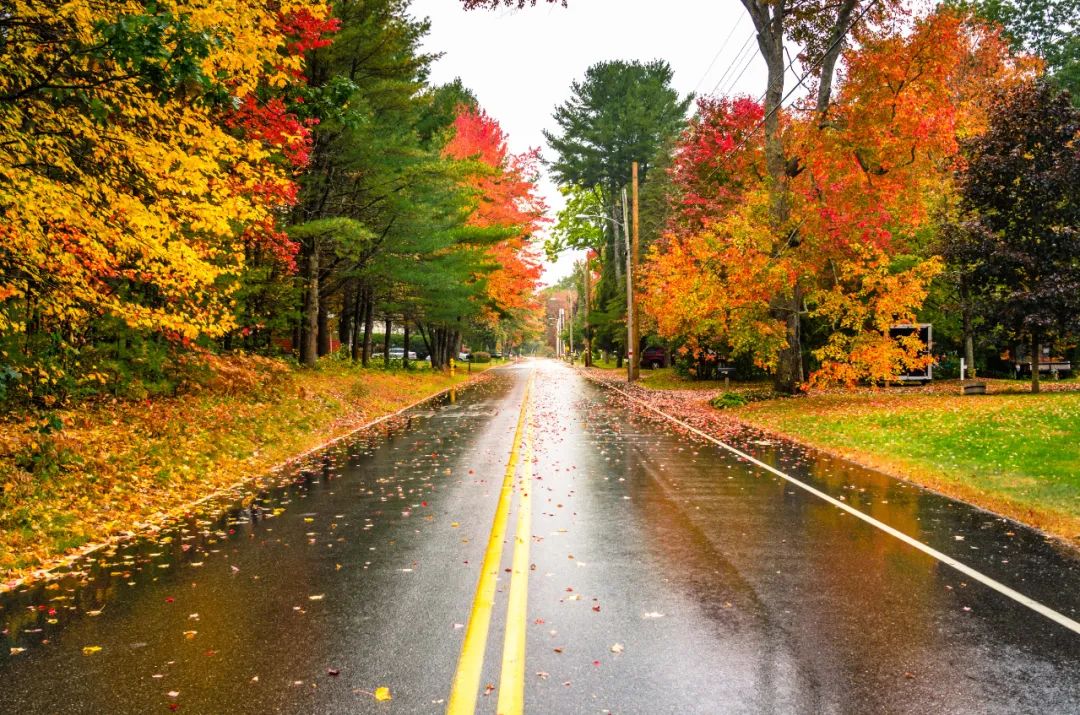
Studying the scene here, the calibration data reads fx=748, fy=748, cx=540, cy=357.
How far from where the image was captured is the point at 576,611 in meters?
5.09

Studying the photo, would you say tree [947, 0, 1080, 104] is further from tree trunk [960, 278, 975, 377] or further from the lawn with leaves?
the lawn with leaves

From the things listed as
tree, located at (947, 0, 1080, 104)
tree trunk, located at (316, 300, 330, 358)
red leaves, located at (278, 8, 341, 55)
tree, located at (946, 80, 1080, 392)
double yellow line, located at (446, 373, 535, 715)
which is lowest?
double yellow line, located at (446, 373, 535, 715)

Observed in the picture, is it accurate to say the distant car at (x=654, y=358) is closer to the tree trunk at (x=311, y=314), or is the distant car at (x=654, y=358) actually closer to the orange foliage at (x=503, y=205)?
the orange foliage at (x=503, y=205)

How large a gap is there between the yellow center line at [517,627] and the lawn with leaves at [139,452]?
410 centimetres

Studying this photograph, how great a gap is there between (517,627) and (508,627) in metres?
0.06

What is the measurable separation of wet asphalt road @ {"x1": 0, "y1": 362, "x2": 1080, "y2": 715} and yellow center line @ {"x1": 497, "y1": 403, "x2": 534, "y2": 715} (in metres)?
0.06

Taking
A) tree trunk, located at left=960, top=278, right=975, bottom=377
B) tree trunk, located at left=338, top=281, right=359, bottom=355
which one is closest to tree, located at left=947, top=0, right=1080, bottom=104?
tree trunk, located at left=960, top=278, right=975, bottom=377

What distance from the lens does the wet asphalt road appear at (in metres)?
3.86

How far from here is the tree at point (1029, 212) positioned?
62.6ft

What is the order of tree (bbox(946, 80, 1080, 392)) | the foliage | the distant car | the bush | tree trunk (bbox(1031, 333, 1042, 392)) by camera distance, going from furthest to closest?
1. the distant car
2. the bush
3. the foliage
4. tree trunk (bbox(1031, 333, 1042, 392))
5. tree (bbox(946, 80, 1080, 392))

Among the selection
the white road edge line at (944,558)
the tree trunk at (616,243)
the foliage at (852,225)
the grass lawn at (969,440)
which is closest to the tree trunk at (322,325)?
the foliage at (852,225)

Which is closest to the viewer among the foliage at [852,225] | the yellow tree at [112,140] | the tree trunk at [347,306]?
the yellow tree at [112,140]

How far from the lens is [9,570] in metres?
6.14

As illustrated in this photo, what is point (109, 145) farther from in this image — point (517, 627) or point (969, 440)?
point (969, 440)
